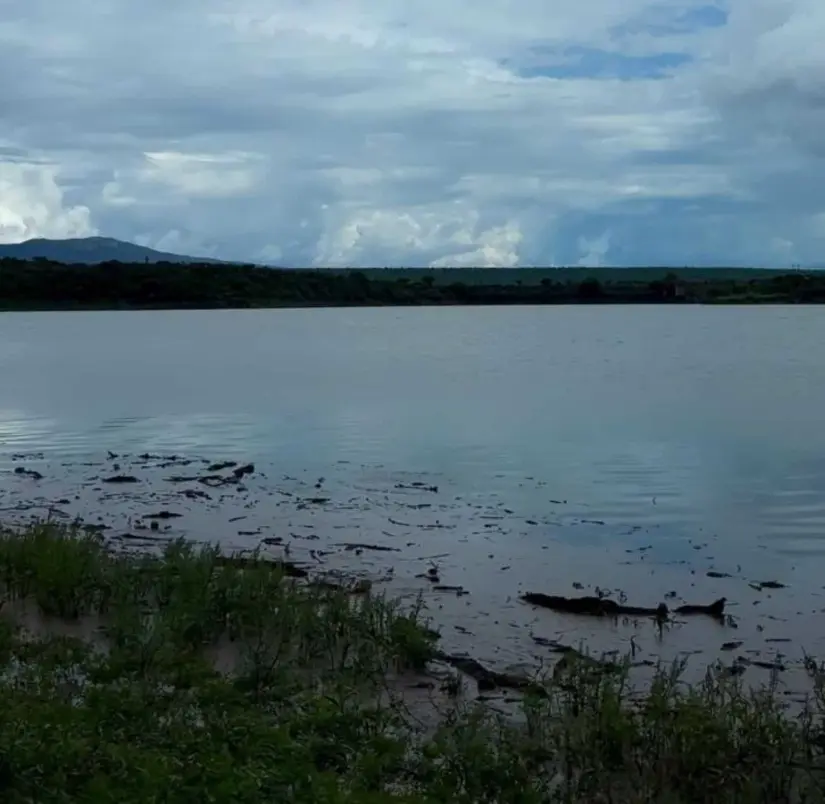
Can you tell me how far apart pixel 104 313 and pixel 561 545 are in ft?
318

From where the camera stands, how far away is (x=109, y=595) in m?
11.0

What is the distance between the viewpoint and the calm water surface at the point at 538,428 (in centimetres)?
1564

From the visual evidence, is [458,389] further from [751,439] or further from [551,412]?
[751,439]

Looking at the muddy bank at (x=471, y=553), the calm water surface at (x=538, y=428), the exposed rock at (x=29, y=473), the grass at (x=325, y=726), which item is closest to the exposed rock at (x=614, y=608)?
the muddy bank at (x=471, y=553)

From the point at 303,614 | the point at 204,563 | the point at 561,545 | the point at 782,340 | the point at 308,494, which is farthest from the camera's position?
the point at 782,340

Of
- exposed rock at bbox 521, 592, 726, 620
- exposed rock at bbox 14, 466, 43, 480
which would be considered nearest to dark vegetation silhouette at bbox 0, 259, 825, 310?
exposed rock at bbox 14, 466, 43, 480

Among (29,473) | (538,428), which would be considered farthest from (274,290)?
(29,473)

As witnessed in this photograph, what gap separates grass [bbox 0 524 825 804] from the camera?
21.4ft

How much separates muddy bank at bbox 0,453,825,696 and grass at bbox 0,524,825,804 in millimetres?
1287

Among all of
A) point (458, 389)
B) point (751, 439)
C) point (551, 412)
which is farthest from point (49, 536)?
point (458, 389)

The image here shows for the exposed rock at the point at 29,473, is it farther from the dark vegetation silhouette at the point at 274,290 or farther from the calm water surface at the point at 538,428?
the dark vegetation silhouette at the point at 274,290

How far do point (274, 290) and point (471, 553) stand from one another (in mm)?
102710

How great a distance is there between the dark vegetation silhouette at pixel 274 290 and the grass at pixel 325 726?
9751cm

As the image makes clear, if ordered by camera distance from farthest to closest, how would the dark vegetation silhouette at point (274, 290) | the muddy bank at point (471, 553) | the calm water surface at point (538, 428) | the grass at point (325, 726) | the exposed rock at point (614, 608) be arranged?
the dark vegetation silhouette at point (274, 290)
the calm water surface at point (538, 428)
the exposed rock at point (614, 608)
the muddy bank at point (471, 553)
the grass at point (325, 726)
